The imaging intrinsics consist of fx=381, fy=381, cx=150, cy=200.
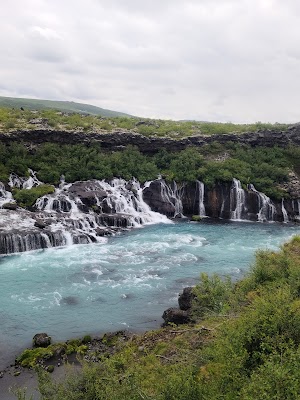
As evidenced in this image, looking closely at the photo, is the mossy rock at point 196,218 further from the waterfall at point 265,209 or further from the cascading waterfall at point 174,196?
the waterfall at point 265,209

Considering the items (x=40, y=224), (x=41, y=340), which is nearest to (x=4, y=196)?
(x=40, y=224)

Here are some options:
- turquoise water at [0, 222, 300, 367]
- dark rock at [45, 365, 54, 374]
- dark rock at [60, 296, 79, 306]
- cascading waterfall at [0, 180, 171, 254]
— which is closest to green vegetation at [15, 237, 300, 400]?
dark rock at [45, 365, 54, 374]

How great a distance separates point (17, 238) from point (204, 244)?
1766 cm

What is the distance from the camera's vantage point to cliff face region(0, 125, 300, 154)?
5388 centimetres

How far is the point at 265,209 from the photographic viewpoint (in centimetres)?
5138

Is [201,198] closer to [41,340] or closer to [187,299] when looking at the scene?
[187,299]

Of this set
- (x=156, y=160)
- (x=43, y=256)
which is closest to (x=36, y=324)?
(x=43, y=256)

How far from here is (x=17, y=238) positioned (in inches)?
1336

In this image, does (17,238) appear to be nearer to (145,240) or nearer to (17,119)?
(145,240)

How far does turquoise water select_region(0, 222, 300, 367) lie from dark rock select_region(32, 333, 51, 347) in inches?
24.5

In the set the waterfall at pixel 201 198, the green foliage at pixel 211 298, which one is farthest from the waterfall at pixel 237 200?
the green foliage at pixel 211 298

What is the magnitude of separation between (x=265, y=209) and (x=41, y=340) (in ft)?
128

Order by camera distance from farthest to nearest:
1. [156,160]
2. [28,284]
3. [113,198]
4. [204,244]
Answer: [156,160], [113,198], [204,244], [28,284]

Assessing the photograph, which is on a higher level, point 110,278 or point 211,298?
point 211,298
